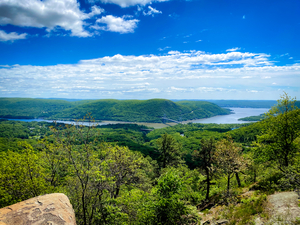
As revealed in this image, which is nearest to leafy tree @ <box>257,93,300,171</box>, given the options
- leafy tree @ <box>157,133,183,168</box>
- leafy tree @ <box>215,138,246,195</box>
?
leafy tree @ <box>215,138,246,195</box>

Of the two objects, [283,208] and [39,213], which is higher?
[39,213]

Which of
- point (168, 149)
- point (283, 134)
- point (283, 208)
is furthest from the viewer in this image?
point (168, 149)

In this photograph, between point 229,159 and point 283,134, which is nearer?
point 229,159

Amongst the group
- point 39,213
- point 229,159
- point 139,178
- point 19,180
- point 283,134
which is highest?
point 283,134

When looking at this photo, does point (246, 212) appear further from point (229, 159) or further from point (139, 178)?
point (139, 178)

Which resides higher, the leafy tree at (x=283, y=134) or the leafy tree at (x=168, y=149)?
the leafy tree at (x=283, y=134)

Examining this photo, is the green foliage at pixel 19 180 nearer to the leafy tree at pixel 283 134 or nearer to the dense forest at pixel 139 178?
the dense forest at pixel 139 178

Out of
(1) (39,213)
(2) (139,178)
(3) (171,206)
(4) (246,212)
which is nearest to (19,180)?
(1) (39,213)

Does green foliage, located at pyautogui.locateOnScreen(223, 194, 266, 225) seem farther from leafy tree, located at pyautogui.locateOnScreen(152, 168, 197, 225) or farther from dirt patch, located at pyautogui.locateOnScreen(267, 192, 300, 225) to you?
leafy tree, located at pyautogui.locateOnScreen(152, 168, 197, 225)

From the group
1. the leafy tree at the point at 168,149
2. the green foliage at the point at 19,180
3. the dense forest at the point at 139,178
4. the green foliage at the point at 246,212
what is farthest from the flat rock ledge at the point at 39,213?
the leafy tree at the point at 168,149
